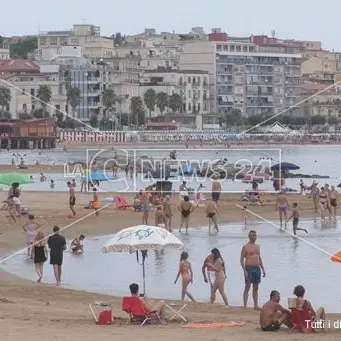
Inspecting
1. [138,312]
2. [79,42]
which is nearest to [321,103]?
[79,42]

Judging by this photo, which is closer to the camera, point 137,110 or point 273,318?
point 273,318

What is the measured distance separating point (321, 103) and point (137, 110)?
A: 42.3 m

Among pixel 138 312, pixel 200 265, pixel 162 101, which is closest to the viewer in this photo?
pixel 138 312

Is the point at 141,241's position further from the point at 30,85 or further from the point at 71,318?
the point at 30,85

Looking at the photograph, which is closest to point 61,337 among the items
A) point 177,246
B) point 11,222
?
point 177,246

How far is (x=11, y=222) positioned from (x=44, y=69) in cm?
12617

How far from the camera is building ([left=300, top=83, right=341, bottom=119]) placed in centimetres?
18862

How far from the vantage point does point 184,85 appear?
17062 centimetres

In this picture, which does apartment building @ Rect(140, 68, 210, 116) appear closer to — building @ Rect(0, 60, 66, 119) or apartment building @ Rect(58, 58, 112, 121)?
apartment building @ Rect(58, 58, 112, 121)

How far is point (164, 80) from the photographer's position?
562 feet

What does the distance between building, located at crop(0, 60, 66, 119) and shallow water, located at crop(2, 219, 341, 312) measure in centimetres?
11936

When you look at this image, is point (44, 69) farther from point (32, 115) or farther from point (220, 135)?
point (220, 135)

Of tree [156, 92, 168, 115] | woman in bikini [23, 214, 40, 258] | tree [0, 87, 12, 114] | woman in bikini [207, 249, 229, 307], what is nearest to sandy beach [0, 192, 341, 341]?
woman in bikini [207, 249, 229, 307]

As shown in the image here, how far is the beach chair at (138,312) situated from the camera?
14.5 meters
